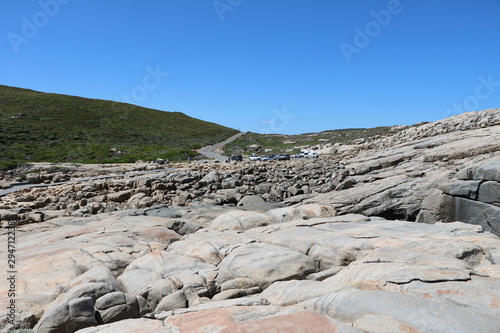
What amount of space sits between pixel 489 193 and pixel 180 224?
12.1 m

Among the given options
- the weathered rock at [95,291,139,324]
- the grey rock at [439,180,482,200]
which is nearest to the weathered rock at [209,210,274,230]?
the weathered rock at [95,291,139,324]

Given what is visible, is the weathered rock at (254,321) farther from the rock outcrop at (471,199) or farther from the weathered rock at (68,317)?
the rock outcrop at (471,199)

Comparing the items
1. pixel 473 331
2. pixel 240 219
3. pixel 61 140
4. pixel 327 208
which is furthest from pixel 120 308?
pixel 61 140

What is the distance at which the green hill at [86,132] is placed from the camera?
5959 cm

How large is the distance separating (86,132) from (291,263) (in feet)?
293

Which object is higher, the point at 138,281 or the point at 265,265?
the point at 265,265

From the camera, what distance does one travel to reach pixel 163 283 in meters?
8.00

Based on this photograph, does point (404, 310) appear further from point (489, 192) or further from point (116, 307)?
point (489, 192)

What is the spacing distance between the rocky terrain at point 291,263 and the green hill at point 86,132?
41.1 m

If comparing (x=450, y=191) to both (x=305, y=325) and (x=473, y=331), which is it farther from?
(x=305, y=325)

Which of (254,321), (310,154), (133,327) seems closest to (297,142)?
(310,154)

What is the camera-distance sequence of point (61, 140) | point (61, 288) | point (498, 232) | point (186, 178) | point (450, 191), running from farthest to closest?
point (61, 140)
point (186, 178)
point (450, 191)
point (498, 232)
point (61, 288)

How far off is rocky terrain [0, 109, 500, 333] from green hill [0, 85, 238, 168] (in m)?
41.1

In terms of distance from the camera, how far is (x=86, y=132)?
85875 millimetres
